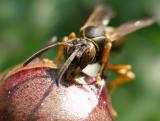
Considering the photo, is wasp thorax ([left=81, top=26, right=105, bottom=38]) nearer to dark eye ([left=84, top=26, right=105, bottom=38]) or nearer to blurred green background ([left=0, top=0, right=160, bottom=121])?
dark eye ([left=84, top=26, right=105, bottom=38])

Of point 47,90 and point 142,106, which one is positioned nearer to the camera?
point 47,90

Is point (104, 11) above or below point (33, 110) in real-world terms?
below

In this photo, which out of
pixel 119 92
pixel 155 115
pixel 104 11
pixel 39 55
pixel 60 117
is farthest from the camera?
pixel 119 92

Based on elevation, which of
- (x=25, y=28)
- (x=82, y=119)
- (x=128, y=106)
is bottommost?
(x=128, y=106)

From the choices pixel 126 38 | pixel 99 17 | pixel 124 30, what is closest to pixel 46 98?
pixel 124 30

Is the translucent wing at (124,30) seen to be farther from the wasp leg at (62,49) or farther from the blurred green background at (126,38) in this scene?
the blurred green background at (126,38)

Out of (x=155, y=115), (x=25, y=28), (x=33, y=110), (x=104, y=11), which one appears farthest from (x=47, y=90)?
(x=25, y=28)

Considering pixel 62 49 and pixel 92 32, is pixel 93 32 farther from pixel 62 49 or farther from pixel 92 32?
pixel 62 49

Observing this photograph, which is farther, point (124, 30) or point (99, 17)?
point (99, 17)

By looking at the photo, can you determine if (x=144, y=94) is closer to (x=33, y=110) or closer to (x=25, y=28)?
(x=25, y=28)
